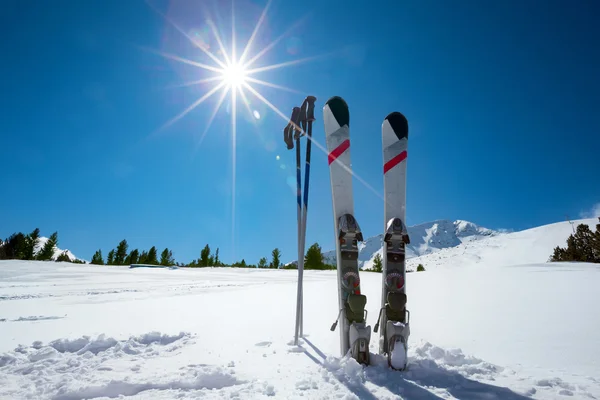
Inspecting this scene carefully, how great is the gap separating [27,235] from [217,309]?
7301cm

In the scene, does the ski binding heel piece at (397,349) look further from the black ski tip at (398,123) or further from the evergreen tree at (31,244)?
the evergreen tree at (31,244)

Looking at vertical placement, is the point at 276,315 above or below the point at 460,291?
below

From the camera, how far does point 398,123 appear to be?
477 centimetres

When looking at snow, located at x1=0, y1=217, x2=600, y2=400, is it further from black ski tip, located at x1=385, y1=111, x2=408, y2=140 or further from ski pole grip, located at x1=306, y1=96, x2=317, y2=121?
ski pole grip, located at x1=306, y1=96, x2=317, y2=121

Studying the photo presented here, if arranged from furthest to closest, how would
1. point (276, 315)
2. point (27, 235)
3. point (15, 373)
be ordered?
point (27, 235) < point (276, 315) < point (15, 373)

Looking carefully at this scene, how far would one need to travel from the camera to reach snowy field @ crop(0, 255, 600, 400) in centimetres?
255

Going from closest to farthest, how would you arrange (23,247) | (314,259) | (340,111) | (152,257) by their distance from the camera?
(340,111) < (314,259) < (23,247) < (152,257)

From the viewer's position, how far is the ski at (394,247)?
3111 mm

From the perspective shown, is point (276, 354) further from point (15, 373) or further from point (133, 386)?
point (15, 373)

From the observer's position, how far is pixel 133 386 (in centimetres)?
260

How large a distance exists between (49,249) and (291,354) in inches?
2910

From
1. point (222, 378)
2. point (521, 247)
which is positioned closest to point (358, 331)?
point (222, 378)

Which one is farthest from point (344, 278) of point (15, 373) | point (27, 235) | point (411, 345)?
point (27, 235)

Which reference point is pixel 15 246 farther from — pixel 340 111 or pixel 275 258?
pixel 340 111
